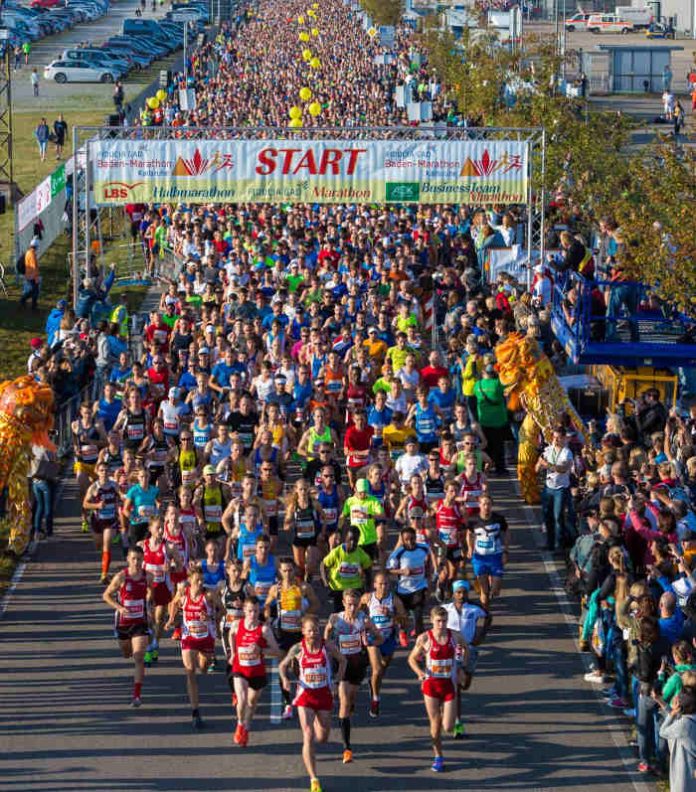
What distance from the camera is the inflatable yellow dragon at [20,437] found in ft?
56.9

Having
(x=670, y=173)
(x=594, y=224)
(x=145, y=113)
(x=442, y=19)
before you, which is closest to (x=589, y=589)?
(x=670, y=173)

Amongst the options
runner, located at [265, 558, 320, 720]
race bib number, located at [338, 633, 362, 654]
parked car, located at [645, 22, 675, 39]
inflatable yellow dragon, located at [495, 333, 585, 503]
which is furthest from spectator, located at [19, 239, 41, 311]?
parked car, located at [645, 22, 675, 39]

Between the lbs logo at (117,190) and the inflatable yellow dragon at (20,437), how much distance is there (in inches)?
418

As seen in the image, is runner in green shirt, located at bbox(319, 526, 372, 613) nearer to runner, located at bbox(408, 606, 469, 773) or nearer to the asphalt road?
the asphalt road

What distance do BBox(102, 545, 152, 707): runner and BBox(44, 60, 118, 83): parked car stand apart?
192ft

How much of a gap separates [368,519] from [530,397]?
181 inches

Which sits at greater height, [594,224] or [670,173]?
[670,173]

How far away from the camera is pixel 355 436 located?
19.1m

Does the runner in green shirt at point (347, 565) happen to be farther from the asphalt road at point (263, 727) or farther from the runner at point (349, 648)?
the runner at point (349, 648)

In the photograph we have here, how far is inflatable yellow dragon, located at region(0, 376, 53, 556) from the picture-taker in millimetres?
17328

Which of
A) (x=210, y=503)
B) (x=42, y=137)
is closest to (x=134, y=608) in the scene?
(x=210, y=503)

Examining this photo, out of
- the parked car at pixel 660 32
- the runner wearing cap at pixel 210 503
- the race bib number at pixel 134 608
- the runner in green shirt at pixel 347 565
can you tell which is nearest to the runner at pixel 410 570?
the runner in green shirt at pixel 347 565

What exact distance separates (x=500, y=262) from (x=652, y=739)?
17116 mm

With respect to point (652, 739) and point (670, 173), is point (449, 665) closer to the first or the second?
point (652, 739)
